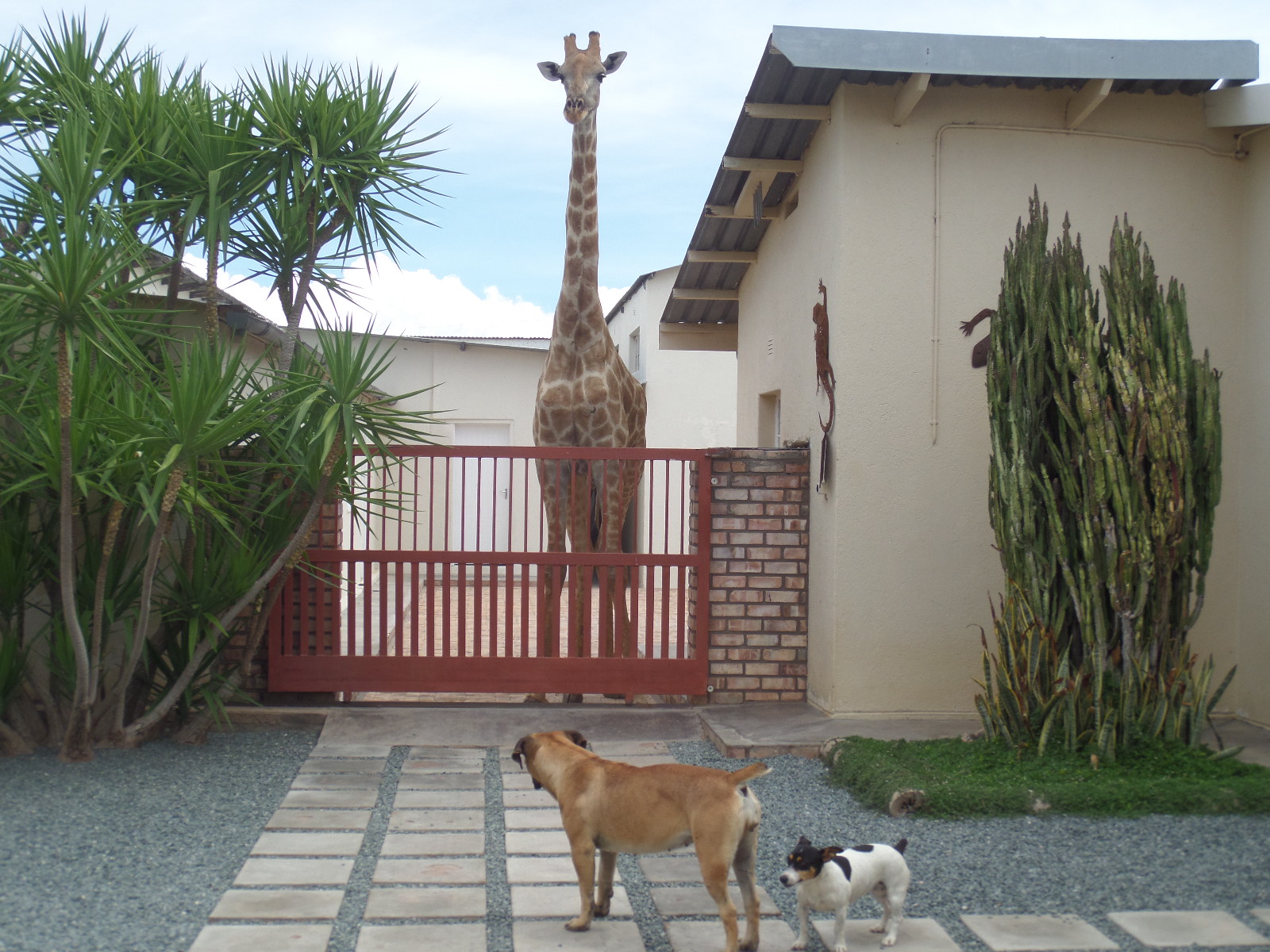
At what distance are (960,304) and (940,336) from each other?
0.22 metres

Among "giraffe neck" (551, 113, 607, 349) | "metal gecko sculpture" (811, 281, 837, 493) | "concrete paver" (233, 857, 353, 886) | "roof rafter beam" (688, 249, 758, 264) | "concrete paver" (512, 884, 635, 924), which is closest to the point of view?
"concrete paver" (512, 884, 635, 924)

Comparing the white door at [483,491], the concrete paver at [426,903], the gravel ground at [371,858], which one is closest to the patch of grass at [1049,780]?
the gravel ground at [371,858]

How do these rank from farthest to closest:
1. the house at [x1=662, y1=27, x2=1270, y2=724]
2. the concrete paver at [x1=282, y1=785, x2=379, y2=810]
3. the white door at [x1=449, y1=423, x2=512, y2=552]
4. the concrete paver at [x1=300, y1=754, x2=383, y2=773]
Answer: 1. the white door at [x1=449, y1=423, x2=512, y2=552]
2. the house at [x1=662, y1=27, x2=1270, y2=724]
3. the concrete paver at [x1=300, y1=754, x2=383, y2=773]
4. the concrete paver at [x1=282, y1=785, x2=379, y2=810]

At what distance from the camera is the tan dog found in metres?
3.34

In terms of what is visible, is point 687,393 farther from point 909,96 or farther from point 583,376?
point 909,96

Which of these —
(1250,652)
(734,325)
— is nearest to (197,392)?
(1250,652)

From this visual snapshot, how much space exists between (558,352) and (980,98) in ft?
10.8

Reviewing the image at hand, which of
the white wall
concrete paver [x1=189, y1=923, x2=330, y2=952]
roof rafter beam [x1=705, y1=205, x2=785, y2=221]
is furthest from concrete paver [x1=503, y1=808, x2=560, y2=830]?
the white wall

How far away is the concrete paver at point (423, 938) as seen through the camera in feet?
11.3

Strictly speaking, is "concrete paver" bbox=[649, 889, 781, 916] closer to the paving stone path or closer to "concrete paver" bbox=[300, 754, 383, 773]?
the paving stone path

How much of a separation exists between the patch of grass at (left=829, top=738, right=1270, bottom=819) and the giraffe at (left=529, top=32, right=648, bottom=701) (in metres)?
2.58

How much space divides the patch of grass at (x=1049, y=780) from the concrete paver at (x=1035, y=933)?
1105 millimetres

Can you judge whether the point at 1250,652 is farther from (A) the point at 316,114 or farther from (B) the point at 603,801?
(A) the point at 316,114

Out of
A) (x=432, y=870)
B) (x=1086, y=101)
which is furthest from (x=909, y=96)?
(x=432, y=870)
